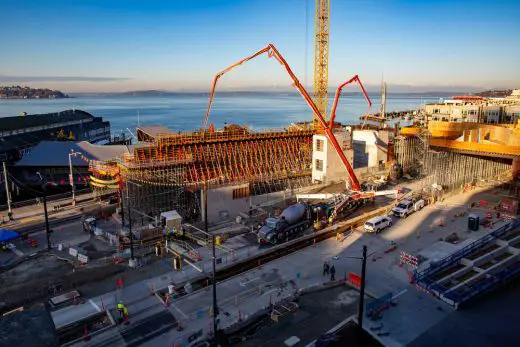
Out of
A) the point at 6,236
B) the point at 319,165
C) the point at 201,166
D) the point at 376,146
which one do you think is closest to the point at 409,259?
the point at 319,165

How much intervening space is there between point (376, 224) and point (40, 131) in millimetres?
73538

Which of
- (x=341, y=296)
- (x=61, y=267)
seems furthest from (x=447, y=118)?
(x=61, y=267)

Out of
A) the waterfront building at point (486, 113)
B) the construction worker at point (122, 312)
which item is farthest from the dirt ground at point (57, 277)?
the waterfront building at point (486, 113)

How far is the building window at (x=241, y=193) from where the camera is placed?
38.3 meters

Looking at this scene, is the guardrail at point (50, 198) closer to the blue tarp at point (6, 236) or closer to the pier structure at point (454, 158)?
the blue tarp at point (6, 236)

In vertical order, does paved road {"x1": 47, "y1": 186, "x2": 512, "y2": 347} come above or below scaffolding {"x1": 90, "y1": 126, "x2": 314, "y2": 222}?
below

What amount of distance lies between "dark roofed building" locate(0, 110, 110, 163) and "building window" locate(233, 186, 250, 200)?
42775mm

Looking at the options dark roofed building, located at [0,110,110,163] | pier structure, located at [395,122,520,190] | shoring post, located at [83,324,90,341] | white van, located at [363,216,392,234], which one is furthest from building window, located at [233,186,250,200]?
dark roofed building, located at [0,110,110,163]

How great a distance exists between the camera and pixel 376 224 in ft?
106

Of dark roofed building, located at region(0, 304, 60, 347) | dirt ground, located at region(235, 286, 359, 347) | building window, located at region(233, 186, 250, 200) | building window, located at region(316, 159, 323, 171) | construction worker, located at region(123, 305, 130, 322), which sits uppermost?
building window, located at region(316, 159, 323, 171)

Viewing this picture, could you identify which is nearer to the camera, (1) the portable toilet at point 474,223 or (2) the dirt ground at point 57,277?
(2) the dirt ground at point 57,277

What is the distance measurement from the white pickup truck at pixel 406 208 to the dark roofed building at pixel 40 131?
57.8 m

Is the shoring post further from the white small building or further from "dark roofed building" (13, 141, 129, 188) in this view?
"dark roofed building" (13, 141, 129, 188)

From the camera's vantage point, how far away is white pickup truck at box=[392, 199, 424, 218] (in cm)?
3603
